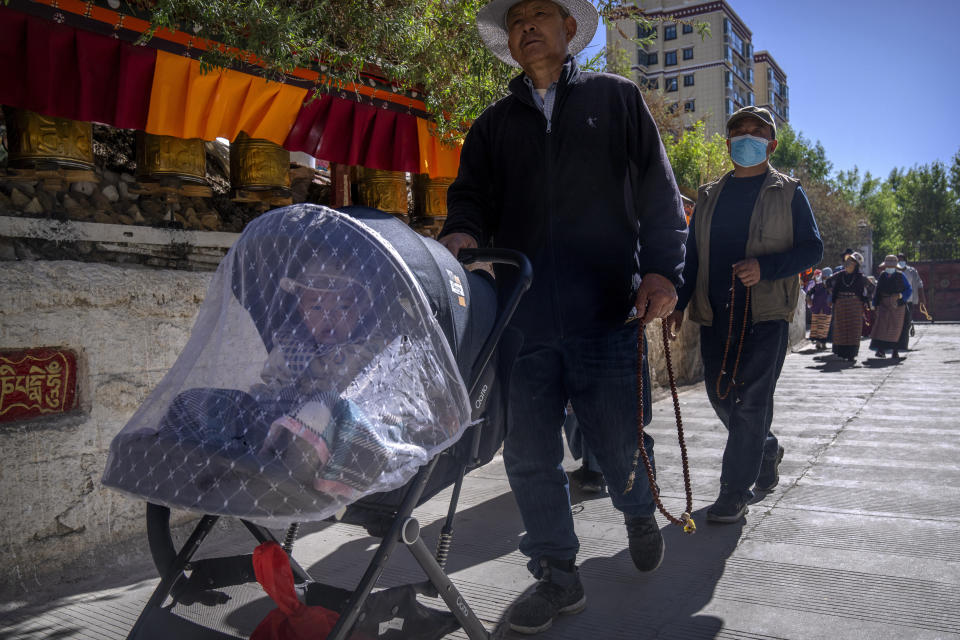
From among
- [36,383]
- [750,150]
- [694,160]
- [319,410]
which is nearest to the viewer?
[319,410]

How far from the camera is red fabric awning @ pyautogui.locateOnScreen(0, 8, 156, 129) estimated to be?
10.2 feet

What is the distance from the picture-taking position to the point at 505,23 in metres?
2.89

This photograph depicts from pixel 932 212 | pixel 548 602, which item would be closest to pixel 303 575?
pixel 548 602

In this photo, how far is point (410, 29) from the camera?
167 inches

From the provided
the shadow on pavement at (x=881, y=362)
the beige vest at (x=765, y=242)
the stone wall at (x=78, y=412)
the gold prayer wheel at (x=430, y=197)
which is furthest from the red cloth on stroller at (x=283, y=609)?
the shadow on pavement at (x=881, y=362)

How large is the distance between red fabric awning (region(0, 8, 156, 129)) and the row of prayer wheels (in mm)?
139

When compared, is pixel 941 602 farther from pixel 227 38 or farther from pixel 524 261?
pixel 227 38

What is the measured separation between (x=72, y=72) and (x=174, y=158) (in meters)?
0.69

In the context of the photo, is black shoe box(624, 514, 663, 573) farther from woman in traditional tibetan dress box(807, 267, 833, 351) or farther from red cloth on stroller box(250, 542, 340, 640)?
woman in traditional tibetan dress box(807, 267, 833, 351)

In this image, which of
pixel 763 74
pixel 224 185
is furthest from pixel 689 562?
pixel 763 74

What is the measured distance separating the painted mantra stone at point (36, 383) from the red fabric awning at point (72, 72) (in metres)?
1.08

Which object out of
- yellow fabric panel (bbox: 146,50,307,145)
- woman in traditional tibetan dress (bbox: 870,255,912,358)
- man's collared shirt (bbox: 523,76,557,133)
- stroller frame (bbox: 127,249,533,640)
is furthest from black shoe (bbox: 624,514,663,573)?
woman in traditional tibetan dress (bbox: 870,255,912,358)

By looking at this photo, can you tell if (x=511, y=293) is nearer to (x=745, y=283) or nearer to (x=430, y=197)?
(x=745, y=283)

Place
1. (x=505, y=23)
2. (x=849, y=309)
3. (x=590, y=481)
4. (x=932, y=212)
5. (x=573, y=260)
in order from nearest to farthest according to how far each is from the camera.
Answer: (x=573, y=260)
(x=505, y=23)
(x=590, y=481)
(x=849, y=309)
(x=932, y=212)
